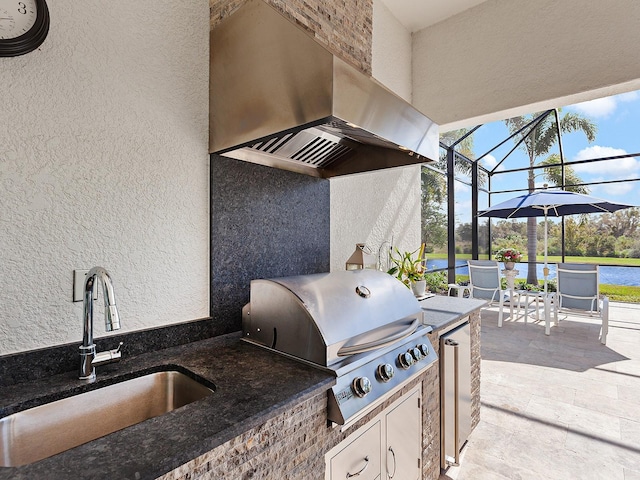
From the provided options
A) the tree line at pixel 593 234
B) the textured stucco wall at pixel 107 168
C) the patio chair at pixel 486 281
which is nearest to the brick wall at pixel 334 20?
the textured stucco wall at pixel 107 168

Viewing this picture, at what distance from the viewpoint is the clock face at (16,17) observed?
101 centimetres

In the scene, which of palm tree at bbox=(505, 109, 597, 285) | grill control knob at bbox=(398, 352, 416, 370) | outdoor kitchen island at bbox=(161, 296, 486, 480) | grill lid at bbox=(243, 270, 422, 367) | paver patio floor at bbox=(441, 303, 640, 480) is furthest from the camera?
palm tree at bbox=(505, 109, 597, 285)

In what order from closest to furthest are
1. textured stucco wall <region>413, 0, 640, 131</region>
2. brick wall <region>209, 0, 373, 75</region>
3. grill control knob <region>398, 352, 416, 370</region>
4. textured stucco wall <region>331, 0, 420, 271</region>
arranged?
grill control knob <region>398, 352, 416, 370</region>, brick wall <region>209, 0, 373, 75</region>, textured stucco wall <region>331, 0, 420, 271</region>, textured stucco wall <region>413, 0, 640, 131</region>

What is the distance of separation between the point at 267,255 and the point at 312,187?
23.5 inches

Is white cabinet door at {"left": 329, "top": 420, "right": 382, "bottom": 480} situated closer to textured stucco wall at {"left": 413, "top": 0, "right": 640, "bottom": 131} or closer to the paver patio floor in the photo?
the paver patio floor

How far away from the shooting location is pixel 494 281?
5648 mm

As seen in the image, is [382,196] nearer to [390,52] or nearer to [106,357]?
[390,52]

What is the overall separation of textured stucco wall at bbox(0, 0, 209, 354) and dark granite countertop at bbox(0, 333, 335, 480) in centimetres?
21

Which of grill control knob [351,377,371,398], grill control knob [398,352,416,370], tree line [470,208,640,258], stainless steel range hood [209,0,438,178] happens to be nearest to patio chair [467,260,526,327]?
tree line [470,208,640,258]

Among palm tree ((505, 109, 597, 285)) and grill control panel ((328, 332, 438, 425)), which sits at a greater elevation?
palm tree ((505, 109, 597, 285))

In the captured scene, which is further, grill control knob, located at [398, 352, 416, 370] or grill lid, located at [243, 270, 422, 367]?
grill control knob, located at [398, 352, 416, 370]

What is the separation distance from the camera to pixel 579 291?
4.89 metres

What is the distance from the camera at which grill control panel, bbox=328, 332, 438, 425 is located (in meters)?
1.12

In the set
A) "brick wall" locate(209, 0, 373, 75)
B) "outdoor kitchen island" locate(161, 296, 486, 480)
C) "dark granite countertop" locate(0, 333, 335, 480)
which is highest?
"brick wall" locate(209, 0, 373, 75)
